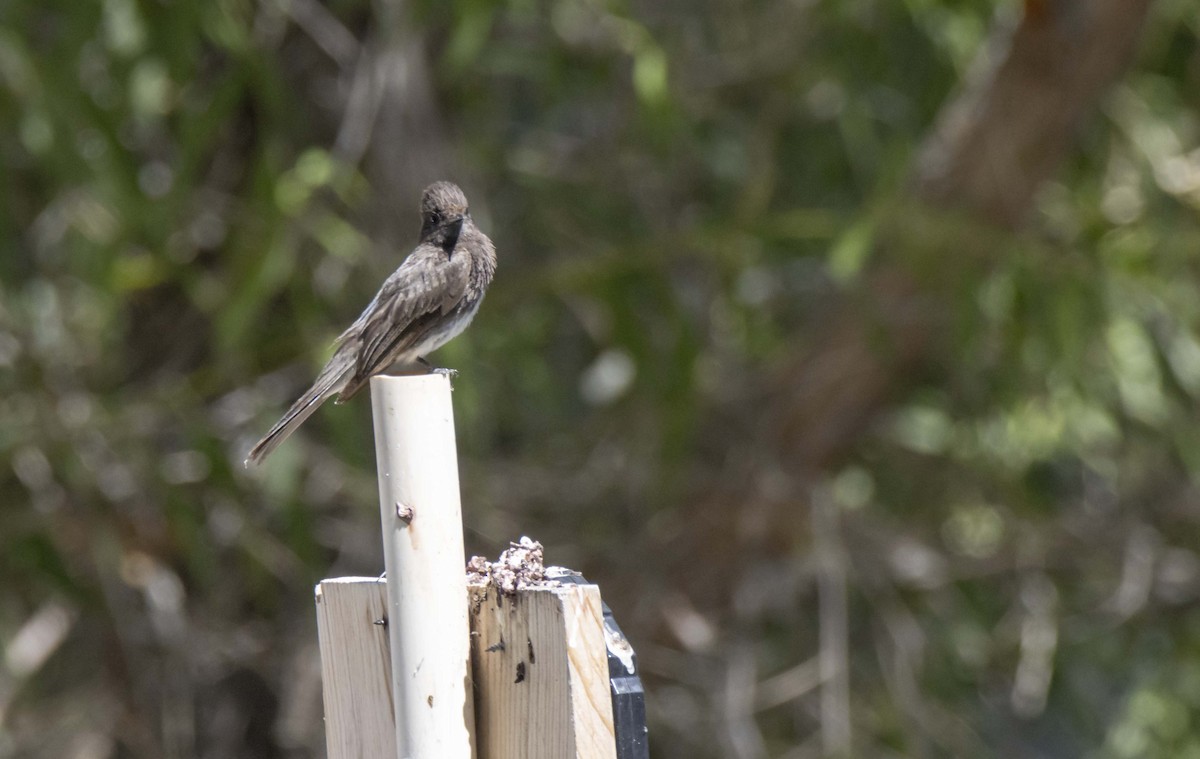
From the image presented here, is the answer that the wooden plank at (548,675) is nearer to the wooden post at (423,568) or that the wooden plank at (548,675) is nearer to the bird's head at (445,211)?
the wooden post at (423,568)

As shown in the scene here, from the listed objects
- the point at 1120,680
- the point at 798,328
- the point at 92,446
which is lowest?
the point at 1120,680

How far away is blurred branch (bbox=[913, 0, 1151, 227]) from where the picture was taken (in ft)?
18.6

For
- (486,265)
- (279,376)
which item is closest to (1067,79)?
(486,265)

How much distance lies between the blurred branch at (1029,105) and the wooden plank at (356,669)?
159 inches

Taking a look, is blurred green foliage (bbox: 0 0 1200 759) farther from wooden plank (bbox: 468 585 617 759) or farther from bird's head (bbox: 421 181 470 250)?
wooden plank (bbox: 468 585 617 759)

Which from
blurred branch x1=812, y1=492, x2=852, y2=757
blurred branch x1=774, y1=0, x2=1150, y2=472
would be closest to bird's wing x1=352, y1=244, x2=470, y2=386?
blurred branch x1=774, y1=0, x2=1150, y2=472

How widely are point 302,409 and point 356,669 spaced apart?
1.04 meters

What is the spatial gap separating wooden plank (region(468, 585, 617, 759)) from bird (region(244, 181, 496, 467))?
43.5 inches

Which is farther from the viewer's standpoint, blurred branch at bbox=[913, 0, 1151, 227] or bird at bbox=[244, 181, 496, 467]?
blurred branch at bbox=[913, 0, 1151, 227]

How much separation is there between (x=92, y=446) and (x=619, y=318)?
2113 millimetres

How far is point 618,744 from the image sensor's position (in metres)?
2.11

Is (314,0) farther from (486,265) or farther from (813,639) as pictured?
(813,639)

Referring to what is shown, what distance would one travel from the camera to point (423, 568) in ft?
6.92

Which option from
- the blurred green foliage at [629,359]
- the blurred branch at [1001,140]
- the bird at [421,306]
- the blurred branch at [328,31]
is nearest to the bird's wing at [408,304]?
the bird at [421,306]
